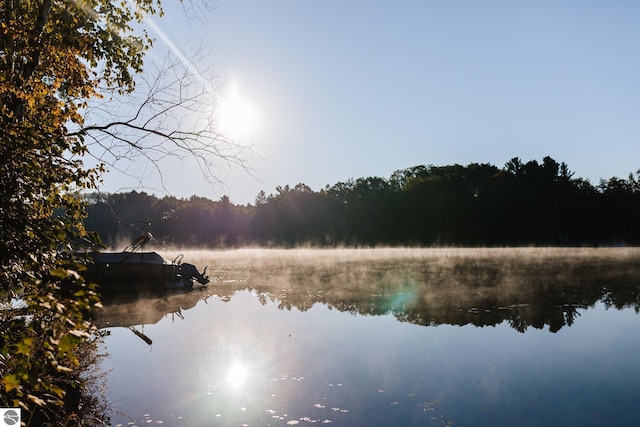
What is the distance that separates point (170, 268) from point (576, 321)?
23.4 m

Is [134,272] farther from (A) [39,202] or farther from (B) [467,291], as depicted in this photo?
(A) [39,202]

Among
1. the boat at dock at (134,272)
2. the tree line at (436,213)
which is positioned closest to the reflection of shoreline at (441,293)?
the boat at dock at (134,272)

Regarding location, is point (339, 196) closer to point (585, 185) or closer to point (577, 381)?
point (585, 185)

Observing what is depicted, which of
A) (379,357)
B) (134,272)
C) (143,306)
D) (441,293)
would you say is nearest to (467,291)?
(441,293)

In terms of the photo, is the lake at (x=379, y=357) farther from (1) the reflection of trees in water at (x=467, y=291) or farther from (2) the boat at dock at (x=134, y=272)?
(2) the boat at dock at (x=134, y=272)

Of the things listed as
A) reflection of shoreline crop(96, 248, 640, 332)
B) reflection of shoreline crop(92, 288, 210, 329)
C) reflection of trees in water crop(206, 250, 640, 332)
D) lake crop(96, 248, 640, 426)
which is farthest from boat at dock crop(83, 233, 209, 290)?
reflection of trees in water crop(206, 250, 640, 332)

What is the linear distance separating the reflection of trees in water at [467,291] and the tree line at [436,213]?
173 feet

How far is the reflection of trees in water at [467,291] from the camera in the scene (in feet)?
67.8

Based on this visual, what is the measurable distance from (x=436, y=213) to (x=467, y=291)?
75.4 metres

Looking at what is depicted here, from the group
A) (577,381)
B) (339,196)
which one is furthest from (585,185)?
(577,381)

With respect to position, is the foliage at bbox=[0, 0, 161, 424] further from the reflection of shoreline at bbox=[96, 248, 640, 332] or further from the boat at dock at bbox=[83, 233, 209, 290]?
the boat at dock at bbox=[83, 233, 209, 290]

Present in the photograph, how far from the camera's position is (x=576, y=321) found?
19359 millimetres

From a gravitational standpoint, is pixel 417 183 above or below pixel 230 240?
above

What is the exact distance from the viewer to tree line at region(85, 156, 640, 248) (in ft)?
308
